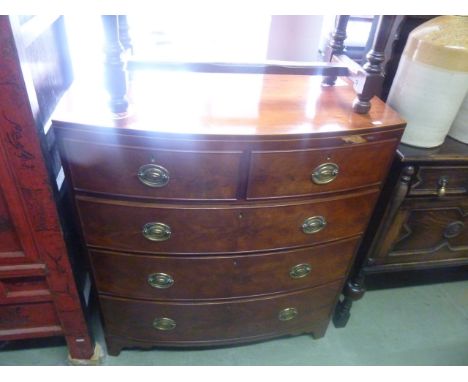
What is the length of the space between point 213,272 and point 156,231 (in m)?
0.22

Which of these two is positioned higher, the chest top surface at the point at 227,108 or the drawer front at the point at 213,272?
the chest top surface at the point at 227,108

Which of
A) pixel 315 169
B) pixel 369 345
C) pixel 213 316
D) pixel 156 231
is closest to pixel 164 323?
pixel 213 316

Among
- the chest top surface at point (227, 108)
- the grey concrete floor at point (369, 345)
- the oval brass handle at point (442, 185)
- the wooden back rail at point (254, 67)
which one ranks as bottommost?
the grey concrete floor at point (369, 345)

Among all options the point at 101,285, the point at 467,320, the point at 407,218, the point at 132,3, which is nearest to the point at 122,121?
the point at 132,3

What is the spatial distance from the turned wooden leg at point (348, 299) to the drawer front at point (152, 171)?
0.75m

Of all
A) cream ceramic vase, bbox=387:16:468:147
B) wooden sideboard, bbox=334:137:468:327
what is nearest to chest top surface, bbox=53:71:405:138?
cream ceramic vase, bbox=387:16:468:147

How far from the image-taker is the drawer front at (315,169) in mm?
810

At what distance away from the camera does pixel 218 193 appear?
834mm

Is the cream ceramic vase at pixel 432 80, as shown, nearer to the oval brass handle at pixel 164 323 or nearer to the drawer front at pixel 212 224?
the drawer front at pixel 212 224

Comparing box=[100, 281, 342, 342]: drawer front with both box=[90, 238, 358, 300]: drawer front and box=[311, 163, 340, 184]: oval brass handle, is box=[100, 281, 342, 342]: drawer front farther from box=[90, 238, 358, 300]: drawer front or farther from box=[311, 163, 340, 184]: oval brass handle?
box=[311, 163, 340, 184]: oval brass handle

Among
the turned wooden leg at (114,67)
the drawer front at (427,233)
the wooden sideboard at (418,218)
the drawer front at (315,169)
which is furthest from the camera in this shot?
the drawer front at (427,233)

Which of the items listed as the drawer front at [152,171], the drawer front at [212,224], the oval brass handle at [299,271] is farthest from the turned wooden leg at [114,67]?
the oval brass handle at [299,271]

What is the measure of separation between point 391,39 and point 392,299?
112 centimetres

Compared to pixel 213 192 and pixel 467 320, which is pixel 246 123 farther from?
pixel 467 320
